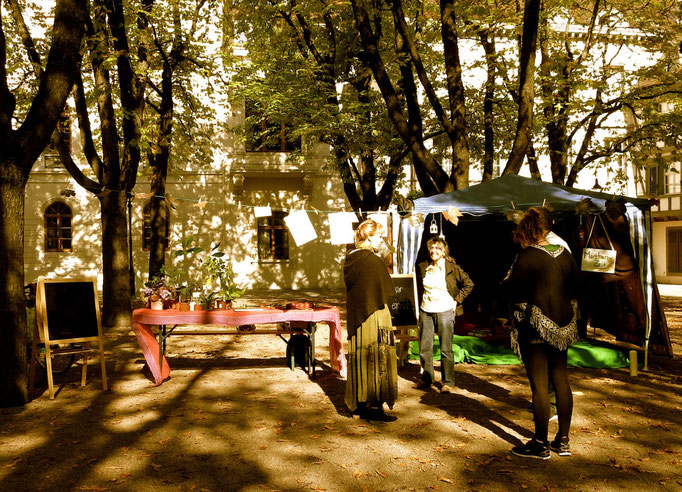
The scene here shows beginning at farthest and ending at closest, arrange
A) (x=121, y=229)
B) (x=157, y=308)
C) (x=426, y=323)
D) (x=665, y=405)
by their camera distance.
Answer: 1. (x=121, y=229)
2. (x=157, y=308)
3. (x=426, y=323)
4. (x=665, y=405)

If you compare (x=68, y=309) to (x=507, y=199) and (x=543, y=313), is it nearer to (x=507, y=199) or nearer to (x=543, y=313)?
(x=543, y=313)

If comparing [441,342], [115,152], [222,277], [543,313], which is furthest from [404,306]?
[115,152]

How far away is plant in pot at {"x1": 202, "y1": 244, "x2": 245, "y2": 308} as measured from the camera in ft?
25.6

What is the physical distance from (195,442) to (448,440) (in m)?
2.18

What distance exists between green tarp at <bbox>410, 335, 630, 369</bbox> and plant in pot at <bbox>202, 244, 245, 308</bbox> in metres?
3.04

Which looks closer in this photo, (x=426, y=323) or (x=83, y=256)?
(x=426, y=323)

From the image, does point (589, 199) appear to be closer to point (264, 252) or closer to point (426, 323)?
point (426, 323)

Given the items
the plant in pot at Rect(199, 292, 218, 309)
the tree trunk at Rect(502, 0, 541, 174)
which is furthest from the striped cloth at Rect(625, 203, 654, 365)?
the plant in pot at Rect(199, 292, 218, 309)

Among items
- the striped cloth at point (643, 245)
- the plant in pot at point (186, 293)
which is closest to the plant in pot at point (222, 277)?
the plant in pot at point (186, 293)

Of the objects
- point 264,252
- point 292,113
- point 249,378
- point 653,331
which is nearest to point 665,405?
point 653,331

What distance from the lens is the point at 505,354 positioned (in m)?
9.02

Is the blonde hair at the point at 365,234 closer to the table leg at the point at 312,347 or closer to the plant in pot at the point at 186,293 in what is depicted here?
the table leg at the point at 312,347

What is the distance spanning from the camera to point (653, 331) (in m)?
8.27

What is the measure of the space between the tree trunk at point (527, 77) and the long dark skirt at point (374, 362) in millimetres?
5475
